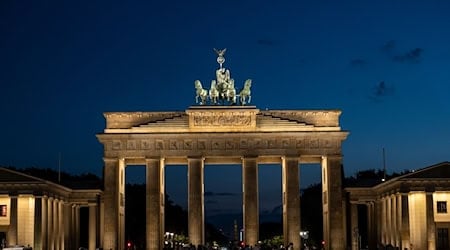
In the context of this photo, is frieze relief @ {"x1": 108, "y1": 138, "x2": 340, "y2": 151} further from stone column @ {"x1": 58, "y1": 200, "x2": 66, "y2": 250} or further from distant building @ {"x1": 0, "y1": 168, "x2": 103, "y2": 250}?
distant building @ {"x1": 0, "y1": 168, "x2": 103, "y2": 250}

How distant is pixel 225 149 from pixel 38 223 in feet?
67.4

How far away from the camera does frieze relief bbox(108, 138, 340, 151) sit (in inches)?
3492

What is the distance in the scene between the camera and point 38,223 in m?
77.9

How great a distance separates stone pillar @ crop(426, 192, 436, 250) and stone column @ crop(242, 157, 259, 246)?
17.7m

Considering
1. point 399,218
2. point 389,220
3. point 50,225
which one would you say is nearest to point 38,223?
point 50,225

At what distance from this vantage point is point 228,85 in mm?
89562

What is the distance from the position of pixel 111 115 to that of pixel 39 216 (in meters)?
15.5

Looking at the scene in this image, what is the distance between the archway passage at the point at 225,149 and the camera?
88.2m

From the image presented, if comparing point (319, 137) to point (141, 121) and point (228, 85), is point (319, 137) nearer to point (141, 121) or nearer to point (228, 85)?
point (228, 85)

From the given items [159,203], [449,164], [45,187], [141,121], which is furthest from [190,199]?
[449,164]

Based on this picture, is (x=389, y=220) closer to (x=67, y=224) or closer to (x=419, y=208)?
(x=419, y=208)

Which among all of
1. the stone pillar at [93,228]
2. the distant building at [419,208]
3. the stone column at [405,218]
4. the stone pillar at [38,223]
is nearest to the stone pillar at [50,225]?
the stone pillar at [38,223]

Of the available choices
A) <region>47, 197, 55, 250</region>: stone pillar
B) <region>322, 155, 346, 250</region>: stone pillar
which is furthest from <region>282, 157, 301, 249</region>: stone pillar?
<region>47, 197, 55, 250</region>: stone pillar

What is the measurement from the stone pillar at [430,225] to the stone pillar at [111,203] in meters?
30.1
